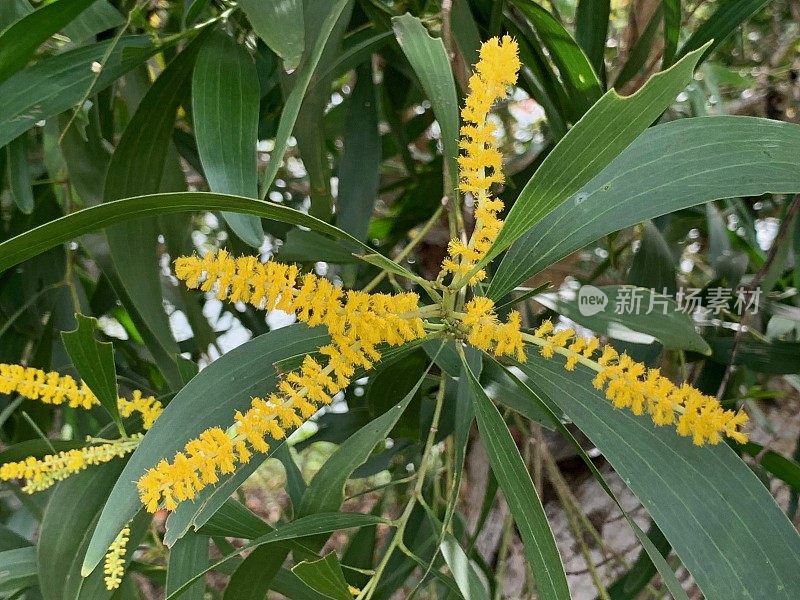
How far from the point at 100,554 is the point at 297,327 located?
23cm

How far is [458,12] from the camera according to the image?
79 centimetres

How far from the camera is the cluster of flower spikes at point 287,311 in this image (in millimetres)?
493

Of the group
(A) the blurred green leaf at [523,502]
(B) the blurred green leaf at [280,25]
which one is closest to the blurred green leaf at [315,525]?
(A) the blurred green leaf at [523,502]

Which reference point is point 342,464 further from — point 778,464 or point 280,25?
point 778,464

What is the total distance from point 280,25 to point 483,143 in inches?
9.0

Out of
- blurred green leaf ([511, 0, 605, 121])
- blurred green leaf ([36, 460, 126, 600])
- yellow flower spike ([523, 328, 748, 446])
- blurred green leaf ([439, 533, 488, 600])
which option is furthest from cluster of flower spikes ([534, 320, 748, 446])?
blurred green leaf ([36, 460, 126, 600])

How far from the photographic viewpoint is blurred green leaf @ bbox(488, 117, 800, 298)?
52 cm

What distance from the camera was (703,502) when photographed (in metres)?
0.57

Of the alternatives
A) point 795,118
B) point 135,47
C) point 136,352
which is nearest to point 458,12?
point 135,47

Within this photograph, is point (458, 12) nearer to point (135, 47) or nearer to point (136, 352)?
point (135, 47)

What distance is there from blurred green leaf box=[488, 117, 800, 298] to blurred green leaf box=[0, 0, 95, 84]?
0.50 meters

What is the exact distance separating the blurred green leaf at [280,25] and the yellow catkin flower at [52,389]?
1.15ft

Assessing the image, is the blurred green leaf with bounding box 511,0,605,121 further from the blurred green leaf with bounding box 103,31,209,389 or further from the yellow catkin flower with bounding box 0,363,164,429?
the yellow catkin flower with bounding box 0,363,164,429

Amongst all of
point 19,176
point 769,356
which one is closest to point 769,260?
point 769,356
